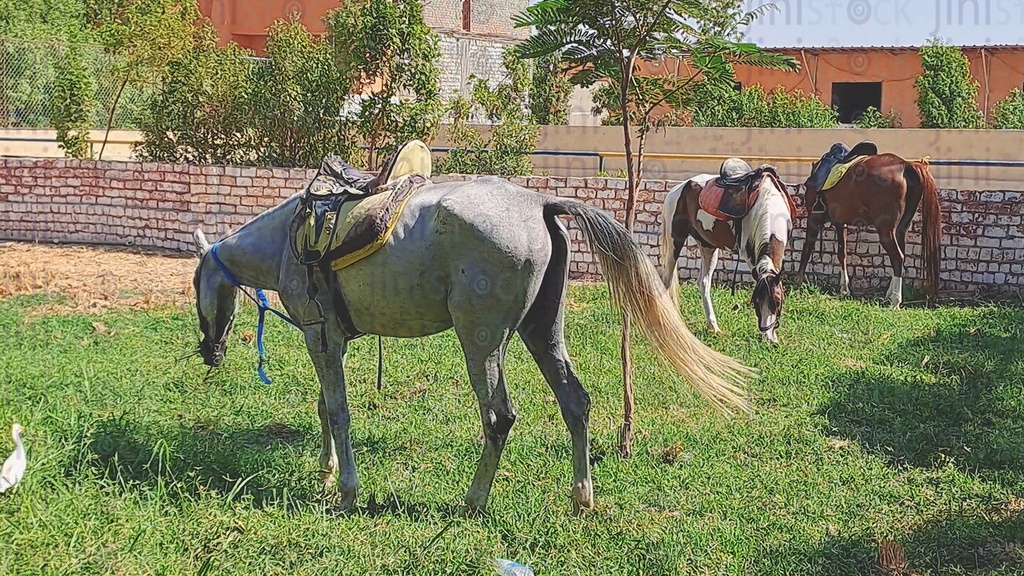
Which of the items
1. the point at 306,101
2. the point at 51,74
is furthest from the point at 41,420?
the point at 51,74

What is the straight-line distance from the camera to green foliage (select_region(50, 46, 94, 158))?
16219mm

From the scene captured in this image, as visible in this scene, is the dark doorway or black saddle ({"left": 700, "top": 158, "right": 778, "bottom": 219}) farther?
the dark doorway

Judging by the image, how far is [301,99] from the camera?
48.4ft

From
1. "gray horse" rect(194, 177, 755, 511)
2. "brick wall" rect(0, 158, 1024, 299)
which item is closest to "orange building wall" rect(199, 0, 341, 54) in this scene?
"brick wall" rect(0, 158, 1024, 299)

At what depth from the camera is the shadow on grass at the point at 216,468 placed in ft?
16.7

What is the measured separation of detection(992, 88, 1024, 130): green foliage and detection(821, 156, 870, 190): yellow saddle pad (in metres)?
12.1

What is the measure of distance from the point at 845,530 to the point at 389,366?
3821 mm

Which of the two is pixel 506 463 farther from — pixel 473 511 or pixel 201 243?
pixel 201 243

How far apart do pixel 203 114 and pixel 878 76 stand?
66.4 feet

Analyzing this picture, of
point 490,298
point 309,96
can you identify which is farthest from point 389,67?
point 490,298

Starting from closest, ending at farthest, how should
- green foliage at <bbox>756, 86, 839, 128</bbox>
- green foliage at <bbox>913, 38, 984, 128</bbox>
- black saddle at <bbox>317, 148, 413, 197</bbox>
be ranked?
1. black saddle at <bbox>317, 148, 413, 197</bbox>
2. green foliage at <bbox>756, 86, 839, 128</bbox>
3. green foliage at <bbox>913, 38, 984, 128</bbox>

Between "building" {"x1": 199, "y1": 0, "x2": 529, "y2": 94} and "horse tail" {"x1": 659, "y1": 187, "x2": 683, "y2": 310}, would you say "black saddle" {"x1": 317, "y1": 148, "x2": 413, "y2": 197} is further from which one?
"building" {"x1": 199, "y1": 0, "x2": 529, "y2": 94}

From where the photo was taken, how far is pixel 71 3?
30.0 m

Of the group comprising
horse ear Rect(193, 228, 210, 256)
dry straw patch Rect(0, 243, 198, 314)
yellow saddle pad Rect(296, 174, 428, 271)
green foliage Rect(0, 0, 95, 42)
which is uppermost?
green foliage Rect(0, 0, 95, 42)
